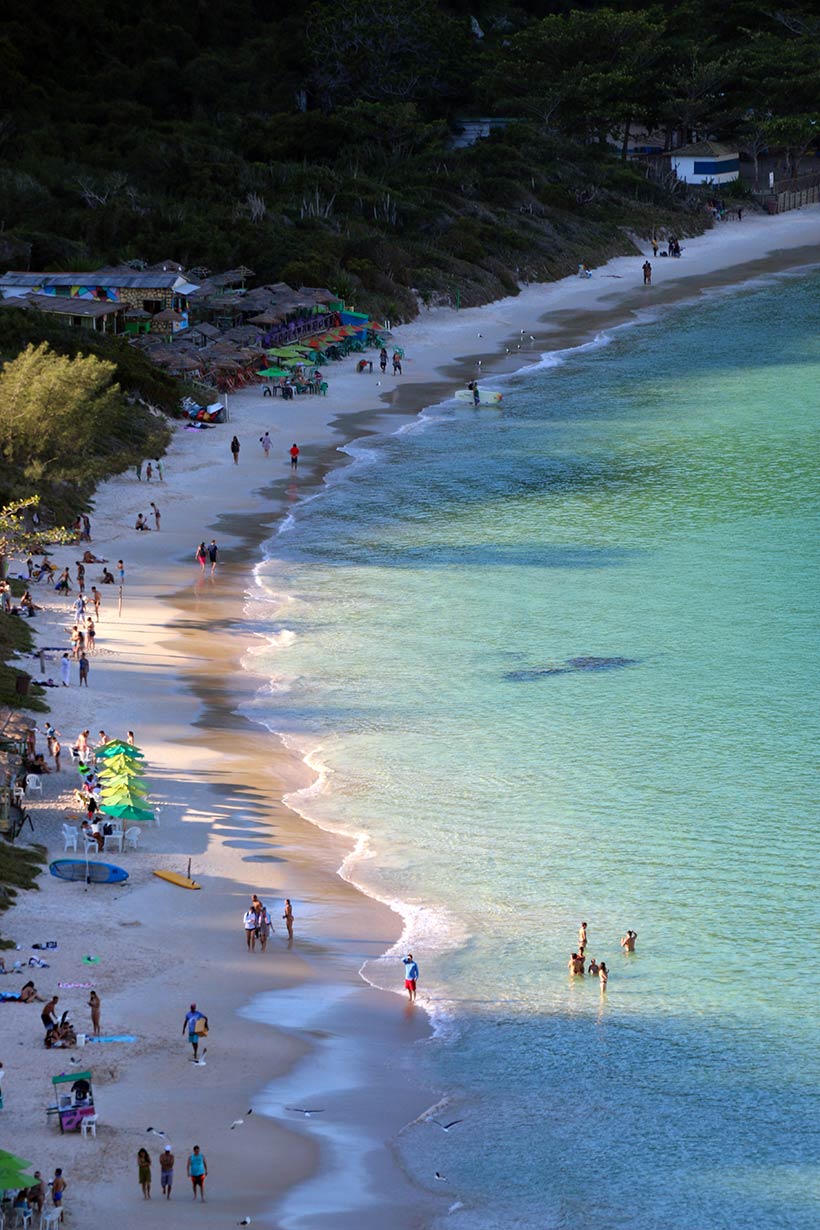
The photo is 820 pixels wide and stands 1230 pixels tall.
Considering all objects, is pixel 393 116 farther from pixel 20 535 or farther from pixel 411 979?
pixel 411 979

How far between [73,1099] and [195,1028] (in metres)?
2.99

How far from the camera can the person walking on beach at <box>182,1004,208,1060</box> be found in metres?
26.8

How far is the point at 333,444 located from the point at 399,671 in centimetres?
2761

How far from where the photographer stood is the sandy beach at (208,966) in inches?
941

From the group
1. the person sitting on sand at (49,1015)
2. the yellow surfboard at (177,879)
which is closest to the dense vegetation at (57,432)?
the yellow surfboard at (177,879)

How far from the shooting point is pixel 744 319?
326 ft

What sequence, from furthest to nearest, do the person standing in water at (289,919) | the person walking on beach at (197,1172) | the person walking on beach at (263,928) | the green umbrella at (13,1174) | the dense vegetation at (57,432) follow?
1. the dense vegetation at (57,432)
2. the person standing in water at (289,919)
3. the person walking on beach at (263,928)
4. the person walking on beach at (197,1172)
5. the green umbrella at (13,1174)

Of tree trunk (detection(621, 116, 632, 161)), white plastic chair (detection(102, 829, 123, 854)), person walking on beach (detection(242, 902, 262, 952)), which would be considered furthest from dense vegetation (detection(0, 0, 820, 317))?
person walking on beach (detection(242, 902, 262, 952))

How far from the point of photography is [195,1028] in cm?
2700

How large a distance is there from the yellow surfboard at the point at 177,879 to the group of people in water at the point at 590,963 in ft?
23.7

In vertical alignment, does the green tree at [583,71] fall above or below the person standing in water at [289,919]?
above

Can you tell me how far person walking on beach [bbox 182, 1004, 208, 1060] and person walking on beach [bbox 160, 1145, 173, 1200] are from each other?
358cm

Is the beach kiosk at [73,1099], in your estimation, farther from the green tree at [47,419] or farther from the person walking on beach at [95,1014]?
the green tree at [47,419]

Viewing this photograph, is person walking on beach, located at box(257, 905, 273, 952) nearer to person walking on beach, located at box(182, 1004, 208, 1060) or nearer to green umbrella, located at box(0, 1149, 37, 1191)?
person walking on beach, located at box(182, 1004, 208, 1060)
